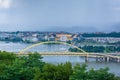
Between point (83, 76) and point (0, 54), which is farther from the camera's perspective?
point (0, 54)

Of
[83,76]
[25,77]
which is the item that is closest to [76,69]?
[83,76]

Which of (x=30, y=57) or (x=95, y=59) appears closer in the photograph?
(x=30, y=57)

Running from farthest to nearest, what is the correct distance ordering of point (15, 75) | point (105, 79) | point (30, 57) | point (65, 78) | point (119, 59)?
point (119, 59) < point (30, 57) < point (15, 75) < point (65, 78) < point (105, 79)

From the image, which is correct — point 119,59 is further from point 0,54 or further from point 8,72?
point 8,72

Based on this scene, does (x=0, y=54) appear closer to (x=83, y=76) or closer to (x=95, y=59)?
(x=83, y=76)

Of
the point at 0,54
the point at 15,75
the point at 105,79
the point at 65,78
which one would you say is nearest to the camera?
the point at 105,79

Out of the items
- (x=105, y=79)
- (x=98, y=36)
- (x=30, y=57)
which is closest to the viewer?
(x=105, y=79)

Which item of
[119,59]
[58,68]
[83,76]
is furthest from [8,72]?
[119,59]

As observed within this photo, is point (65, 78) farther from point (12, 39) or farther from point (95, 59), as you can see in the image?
point (12, 39)

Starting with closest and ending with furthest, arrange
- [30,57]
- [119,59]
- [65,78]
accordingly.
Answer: [65,78] < [30,57] < [119,59]
